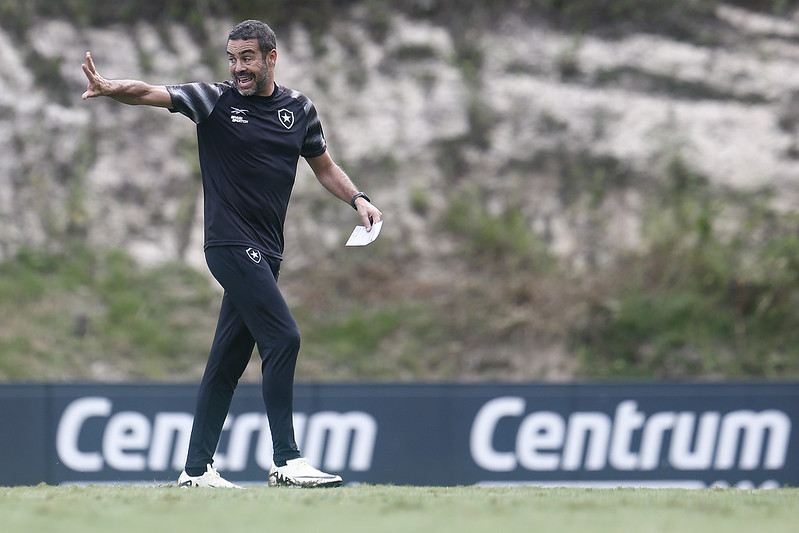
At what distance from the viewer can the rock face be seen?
13984mm

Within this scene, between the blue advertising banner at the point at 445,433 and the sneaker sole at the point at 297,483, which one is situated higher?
the sneaker sole at the point at 297,483

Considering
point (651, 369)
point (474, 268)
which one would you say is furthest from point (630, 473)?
point (474, 268)

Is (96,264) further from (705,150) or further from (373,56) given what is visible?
(705,150)

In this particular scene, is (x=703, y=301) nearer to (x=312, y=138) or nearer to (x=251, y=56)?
(x=312, y=138)

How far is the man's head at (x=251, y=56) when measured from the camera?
453 centimetres

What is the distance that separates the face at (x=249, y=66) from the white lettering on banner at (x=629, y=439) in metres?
5.27

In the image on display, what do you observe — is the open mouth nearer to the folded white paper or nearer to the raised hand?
the raised hand

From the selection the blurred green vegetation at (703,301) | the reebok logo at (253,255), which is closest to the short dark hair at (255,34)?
the reebok logo at (253,255)

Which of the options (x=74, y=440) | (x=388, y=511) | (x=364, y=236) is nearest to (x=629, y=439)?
(x=74, y=440)

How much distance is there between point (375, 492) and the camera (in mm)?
4242

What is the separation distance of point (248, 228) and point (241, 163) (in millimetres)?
298

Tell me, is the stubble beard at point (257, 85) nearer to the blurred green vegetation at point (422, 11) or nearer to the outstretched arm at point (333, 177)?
the outstretched arm at point (333, 177)

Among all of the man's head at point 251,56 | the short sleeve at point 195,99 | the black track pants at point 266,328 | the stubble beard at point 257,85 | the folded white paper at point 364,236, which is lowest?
the black track pants at point 266,328

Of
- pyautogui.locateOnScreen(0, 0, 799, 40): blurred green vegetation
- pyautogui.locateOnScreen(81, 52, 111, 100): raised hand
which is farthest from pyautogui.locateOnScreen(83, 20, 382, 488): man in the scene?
pyautogui.locateOnScreen(0, 0, 799, 40): blurred green vegetation
